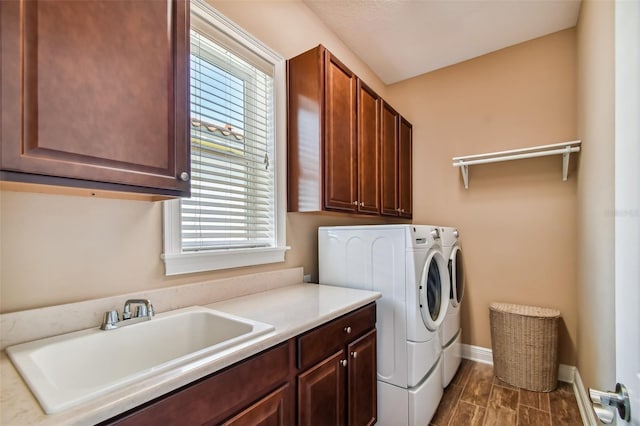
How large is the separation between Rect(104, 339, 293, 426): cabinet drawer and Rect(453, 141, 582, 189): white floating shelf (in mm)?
2477

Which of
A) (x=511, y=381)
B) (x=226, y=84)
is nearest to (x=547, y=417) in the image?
(x=511, y=381)

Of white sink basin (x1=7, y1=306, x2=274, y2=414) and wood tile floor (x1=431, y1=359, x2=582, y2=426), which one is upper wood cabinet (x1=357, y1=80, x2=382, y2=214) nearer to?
white sink basin (x1=7, y1=306, x2=274, y2=414)

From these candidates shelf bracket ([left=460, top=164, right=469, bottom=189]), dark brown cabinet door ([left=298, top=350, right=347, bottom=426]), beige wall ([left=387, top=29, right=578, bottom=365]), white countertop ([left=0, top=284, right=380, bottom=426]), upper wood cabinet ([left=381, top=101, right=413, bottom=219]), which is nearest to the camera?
white countertop ([left=0, top=284, right=380, bottom=426])

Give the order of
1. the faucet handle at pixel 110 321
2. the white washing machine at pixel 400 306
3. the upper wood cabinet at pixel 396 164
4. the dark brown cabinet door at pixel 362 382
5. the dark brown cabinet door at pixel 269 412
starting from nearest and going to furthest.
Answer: the dark brown cabinet door at pixel 269 412 < the faucet handle at pixel 110 321 < the dark brown cabinet door at pixel 362 382 < the white washing machine at pixel 400 306 < the upper wood cabinet at pixel 396 164

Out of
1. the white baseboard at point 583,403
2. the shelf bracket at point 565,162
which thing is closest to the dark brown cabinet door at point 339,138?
the shelf bracket at point 565,162

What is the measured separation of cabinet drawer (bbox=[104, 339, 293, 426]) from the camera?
2.49 feet

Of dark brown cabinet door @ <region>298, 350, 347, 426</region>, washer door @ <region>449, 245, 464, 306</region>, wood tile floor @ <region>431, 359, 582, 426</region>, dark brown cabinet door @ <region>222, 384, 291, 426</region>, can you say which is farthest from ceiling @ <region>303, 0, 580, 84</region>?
wood tile floor @ <region>431, 359, 582, 426</region>

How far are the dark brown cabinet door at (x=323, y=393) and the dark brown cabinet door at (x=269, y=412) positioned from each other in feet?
0.27

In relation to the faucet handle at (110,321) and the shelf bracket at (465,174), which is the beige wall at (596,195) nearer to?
the shelf bracket at (465,174)

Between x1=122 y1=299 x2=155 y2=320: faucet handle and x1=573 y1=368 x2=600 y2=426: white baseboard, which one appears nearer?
x1=122 y1=299 x2=155 y2=320: faucet handle

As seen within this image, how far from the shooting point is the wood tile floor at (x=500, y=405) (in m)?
2.00

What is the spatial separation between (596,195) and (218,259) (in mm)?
2190

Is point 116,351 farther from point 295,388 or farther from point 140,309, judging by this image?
point 295,388

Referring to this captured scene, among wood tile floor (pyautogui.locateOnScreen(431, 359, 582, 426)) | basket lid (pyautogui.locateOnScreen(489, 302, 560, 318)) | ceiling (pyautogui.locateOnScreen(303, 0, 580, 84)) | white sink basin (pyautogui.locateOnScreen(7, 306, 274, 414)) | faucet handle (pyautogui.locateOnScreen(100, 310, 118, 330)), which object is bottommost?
wood tile floor (pyautogui.locateOnScreen(431, 359, 582, 426))
